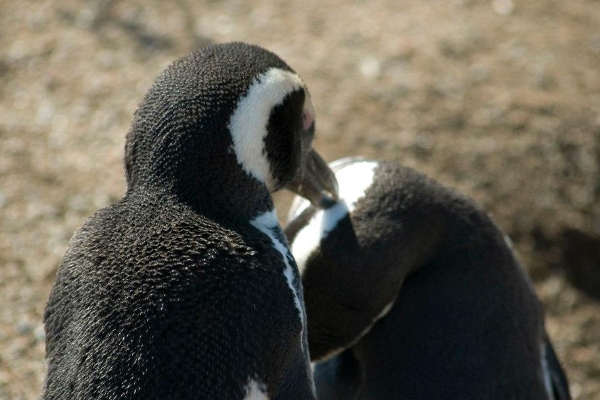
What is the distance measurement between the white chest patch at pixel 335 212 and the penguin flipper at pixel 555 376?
0.68 m

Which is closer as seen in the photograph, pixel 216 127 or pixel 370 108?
pixel 216 127

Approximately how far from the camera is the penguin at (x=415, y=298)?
6.80 ft

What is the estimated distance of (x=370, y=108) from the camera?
4031 mm

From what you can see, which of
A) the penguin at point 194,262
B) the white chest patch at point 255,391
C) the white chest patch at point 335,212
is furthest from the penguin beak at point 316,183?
the white chest patch at point 255,391

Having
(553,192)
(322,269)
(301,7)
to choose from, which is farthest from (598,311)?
(301,7)

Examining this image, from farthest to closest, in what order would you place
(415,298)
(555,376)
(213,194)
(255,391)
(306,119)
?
(555,376) < (415,298) < (306,119) < (213,194) < (255,391)

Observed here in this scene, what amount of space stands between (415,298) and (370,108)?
6.57ft

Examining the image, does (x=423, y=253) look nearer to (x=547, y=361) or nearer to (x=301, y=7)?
(x=547, y=361)

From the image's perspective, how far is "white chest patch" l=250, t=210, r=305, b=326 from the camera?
1.67 m

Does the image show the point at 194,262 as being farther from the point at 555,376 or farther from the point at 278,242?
the point at 555,376

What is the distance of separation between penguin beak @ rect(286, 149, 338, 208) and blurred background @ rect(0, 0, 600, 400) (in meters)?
1.18

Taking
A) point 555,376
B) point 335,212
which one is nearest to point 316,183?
point 335,212

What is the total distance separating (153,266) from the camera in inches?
60.1

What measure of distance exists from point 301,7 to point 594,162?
75.3 inches
